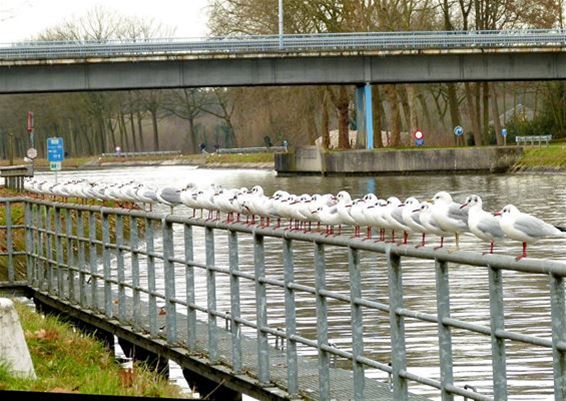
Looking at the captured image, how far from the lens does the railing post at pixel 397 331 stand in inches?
390

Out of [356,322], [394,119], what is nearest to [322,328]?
[356,322]

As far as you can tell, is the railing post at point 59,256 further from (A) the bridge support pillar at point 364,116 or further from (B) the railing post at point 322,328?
(A) the bridge support pillar at point 364,116

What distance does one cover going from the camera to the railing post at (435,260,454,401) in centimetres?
914

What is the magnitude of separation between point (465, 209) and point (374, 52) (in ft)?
210

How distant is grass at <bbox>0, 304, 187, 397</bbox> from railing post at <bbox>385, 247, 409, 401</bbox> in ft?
8.69

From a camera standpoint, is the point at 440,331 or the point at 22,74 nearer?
the point at 440,331

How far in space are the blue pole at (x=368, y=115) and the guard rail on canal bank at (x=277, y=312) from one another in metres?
57.8

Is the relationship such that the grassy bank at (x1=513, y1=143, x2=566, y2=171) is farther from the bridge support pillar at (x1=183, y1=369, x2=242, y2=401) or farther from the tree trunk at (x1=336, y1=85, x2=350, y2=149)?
the bridge support pillar at (x1=183, y1=369, x2=242, y2=401)

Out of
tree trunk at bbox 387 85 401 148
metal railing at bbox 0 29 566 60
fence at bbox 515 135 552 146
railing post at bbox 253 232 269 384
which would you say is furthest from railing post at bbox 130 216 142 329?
tree trunk at bbox 387 85 401 148

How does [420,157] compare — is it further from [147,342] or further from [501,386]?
[501,386]

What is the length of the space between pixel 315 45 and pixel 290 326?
7015 centimetres

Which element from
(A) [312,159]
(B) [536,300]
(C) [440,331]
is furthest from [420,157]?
(C) [440,331]

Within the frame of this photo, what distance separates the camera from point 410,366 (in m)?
14.5

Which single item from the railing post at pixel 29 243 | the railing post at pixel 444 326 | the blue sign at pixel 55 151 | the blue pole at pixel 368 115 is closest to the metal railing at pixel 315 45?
the blue pole at pixel 368 115
